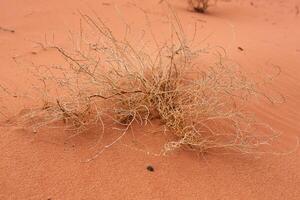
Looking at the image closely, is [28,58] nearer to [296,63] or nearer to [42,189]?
[42,189]

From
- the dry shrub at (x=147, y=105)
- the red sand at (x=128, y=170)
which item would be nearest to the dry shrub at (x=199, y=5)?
the red sand at (x=128, y=170)

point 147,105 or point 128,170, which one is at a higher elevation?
point 147,105

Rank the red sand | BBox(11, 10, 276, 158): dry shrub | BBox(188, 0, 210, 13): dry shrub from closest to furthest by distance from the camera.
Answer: the red sand < BBox(11, 10, 276, 158): dry shrub < BBox(188, 0, 210, 13): dry shrub

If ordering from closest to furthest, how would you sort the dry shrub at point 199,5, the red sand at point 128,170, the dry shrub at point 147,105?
the red sand at point 128,170 < the dry shrub at point 147,105 < the dry shrub at point 199,5

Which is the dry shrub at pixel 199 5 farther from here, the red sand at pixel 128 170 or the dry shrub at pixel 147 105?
the dry shrub at pixel 147 105

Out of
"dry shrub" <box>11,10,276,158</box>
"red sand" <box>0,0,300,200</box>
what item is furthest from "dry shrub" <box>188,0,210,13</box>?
"dry shrub" <box>11,10,276,158</box>

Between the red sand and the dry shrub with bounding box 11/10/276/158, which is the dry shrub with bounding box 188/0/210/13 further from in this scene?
the dry shrub with bounding box 11/10/276/158

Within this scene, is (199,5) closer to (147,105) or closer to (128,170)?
(147,105)

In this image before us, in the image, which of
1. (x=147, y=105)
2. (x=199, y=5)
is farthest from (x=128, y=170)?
(x=199, y=5)

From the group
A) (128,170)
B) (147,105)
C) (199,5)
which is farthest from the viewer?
(199,5)

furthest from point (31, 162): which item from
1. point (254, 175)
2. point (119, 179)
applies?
point (254, 175)

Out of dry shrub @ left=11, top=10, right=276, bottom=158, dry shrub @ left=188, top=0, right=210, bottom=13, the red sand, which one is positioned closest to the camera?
the red sand
